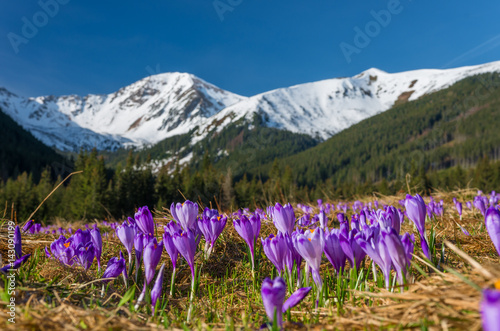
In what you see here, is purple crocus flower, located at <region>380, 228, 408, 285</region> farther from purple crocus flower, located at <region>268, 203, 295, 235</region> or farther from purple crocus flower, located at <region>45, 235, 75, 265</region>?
purple crocus flower, located at <region>45, 235, 75, 265</region>

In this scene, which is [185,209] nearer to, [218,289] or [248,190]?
[218,289]

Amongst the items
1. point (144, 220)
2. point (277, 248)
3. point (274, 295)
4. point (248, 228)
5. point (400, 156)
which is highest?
point (400, 156)

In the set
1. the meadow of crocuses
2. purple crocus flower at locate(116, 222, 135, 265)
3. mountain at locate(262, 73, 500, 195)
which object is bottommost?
the meadow of crocuses

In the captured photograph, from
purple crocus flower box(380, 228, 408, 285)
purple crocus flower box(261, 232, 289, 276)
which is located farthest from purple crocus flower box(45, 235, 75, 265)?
purple crocus flower box(380, 228, 408, 285)

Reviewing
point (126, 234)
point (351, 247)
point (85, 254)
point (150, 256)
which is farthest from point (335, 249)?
point (85, 254)

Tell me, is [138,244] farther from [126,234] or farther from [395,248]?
[395,248]

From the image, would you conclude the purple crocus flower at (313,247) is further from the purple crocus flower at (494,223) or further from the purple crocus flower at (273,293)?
the purple crocus flower at (494,223)

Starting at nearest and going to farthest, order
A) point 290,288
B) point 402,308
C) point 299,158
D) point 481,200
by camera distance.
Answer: point 402,308, point 290,288, point 481,200, point 299,158

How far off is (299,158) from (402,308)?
195 metres

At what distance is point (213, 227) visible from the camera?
7.54ft

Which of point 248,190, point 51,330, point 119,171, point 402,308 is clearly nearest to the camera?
point 51,330

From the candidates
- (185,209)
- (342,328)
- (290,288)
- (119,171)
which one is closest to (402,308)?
(342,328)

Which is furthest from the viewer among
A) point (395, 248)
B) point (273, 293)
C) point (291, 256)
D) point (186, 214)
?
point (186, 214)

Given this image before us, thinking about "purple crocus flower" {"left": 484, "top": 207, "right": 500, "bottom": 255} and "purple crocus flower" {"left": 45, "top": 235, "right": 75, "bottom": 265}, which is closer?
"purple crocus flower" {"left": 484, "top": 207, "right": 500, "bottom": 255}
